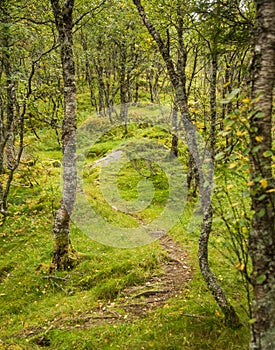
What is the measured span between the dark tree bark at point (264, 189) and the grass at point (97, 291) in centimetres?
83

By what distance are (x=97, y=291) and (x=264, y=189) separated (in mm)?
5716

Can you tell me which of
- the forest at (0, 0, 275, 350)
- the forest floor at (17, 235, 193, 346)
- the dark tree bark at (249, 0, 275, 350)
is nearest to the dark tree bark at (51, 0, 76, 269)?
the forest at (0, 0, 275, 350)

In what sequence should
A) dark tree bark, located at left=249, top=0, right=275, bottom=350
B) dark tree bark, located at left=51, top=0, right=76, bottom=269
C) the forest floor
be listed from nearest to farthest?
dark tree bark, located at left=249, top=0, right=275, bottom=350
the forest floor
dark tree bark, located at left=51, top=0, right=76, bottom=269

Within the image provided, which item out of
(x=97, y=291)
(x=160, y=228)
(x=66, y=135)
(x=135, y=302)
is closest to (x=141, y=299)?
(x=135, y=302)

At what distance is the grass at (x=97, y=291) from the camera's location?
609 centimetres

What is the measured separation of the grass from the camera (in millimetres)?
6089

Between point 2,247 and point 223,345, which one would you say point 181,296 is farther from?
point 2,247

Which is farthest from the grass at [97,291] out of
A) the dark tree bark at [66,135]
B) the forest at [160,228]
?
the dark tree bark at [66,135]

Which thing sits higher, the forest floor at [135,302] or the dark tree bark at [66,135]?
the dark tree bark at [66,135]

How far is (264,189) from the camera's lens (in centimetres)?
370

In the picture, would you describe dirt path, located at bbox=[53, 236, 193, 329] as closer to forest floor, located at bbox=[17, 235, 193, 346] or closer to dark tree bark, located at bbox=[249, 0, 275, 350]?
forest floor, located at bbox=[17, 235, 193, 346]

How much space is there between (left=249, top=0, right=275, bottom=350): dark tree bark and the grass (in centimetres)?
83

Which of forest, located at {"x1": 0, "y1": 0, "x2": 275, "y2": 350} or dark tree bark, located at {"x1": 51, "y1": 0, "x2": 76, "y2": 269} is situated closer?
forest, located at {"x1": 0, "y1": 0, "x2": 275, "y2": 350}

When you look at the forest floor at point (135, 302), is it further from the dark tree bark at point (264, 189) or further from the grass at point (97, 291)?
the dark tree bark at point (264, 189)
